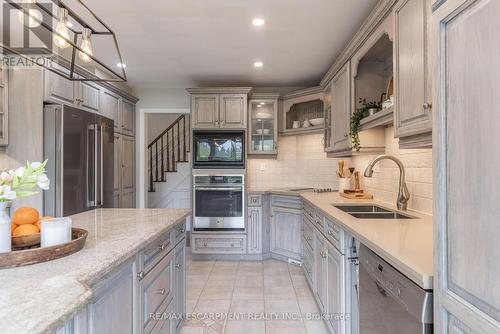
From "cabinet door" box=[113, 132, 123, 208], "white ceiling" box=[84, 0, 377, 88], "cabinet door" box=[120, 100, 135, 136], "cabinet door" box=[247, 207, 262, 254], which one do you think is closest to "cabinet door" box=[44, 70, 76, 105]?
"white ceiling" box=[84, 0, 377, 88]

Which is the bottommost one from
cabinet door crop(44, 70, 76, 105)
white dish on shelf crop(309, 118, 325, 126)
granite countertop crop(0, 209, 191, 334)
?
granite countertop crop(0, 209, 191, 334)

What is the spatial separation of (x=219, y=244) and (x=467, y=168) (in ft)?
12.3

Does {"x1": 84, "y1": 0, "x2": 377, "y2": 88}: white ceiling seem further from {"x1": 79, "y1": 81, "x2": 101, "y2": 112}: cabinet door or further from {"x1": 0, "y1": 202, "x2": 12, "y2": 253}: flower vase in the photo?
{"x1": 0, "y1": 202, "x2": 12, "y2": 253}: flower vase

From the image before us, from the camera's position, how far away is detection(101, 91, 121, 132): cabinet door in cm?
396

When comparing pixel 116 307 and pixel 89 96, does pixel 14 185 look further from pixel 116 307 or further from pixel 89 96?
pixel 89 96

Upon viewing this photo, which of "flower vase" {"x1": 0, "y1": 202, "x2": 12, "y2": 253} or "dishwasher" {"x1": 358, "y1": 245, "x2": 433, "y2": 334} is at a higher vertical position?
"flower vase" {"x1": 0, "y1": 202, "x2": 12, "y2": 253}

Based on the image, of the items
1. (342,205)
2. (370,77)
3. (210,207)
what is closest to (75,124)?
(210,207)

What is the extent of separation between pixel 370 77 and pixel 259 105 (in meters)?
1.94

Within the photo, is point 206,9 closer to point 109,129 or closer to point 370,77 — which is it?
point 370,77

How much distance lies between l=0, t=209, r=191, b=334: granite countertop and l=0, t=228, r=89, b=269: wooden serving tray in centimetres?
2

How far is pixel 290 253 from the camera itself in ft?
13.5

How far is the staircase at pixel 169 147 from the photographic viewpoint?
21.6ft

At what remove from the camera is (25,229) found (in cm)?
121

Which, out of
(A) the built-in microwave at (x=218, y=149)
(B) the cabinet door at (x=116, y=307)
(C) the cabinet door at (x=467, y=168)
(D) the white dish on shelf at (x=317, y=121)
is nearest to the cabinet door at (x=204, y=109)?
(A) the built-in microwave at (x=218, y=149)
